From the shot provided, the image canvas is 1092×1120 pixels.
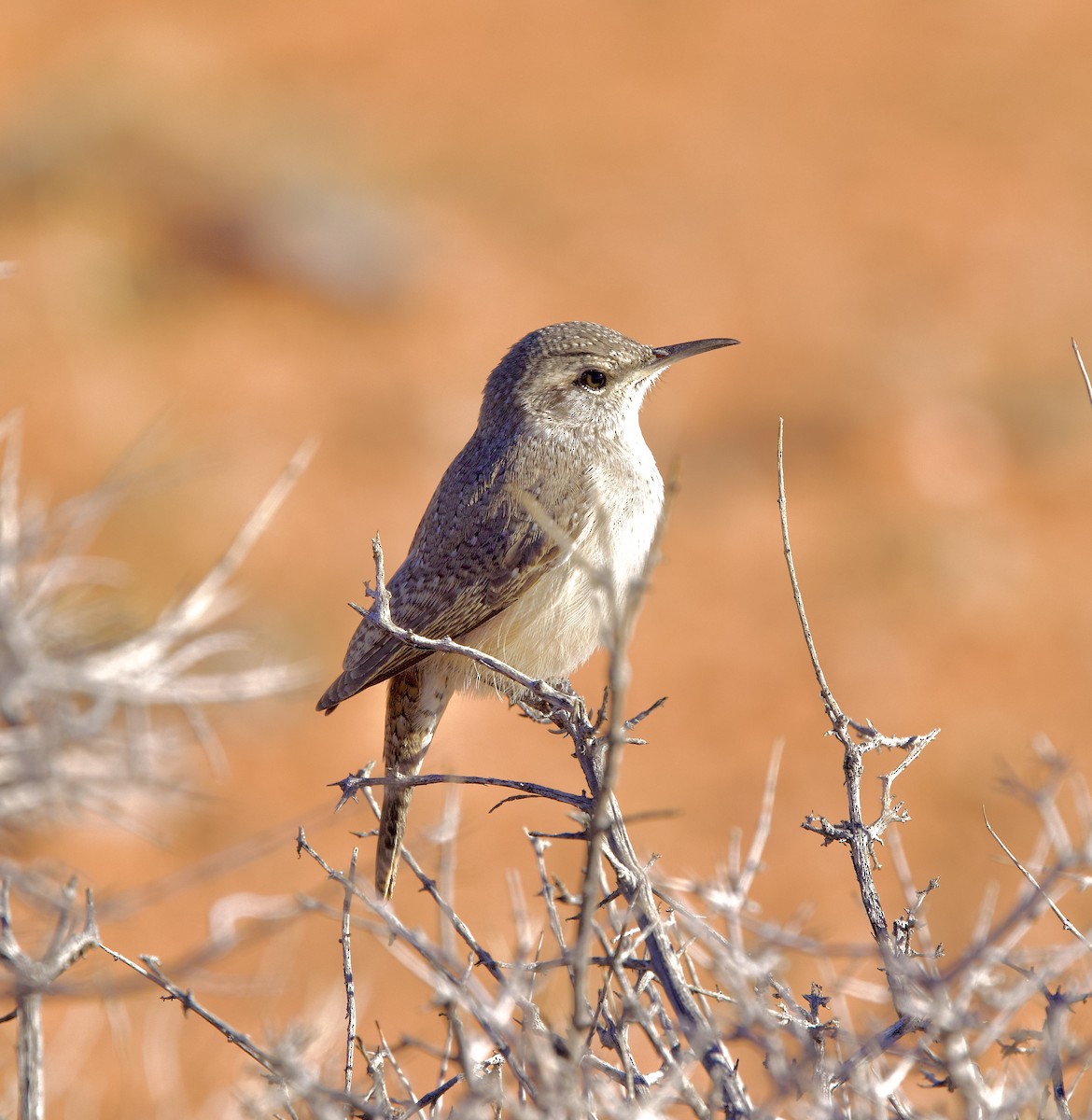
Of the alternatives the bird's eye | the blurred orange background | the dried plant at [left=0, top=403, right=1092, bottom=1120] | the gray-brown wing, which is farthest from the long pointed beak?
the blurred orange background

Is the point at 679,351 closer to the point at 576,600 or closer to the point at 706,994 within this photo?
the point at 576,600

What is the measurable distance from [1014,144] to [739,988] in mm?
27824

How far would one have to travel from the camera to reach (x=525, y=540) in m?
4.41

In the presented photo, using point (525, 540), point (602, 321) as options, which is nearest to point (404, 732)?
point (525, 540)

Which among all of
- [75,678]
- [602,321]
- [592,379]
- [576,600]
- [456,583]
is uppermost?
A: [602,321]

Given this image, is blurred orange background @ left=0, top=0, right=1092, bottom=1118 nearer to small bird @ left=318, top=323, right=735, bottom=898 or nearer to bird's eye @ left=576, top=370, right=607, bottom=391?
small bird @ left=318, top=323, right=735, bottom=898

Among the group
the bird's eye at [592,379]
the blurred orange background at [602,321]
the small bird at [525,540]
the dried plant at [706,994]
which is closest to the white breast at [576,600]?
the small bird at [525,540]

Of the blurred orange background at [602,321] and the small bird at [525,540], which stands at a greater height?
the blurred orange background at [602,321]

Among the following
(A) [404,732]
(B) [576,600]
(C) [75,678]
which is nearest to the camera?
(B) [576,600]

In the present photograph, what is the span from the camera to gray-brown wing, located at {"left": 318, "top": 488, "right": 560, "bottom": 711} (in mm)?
4336

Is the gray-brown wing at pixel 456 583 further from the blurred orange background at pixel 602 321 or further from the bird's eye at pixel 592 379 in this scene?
the blurred orange background at pixel 602 321

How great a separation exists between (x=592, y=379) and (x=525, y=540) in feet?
2.62

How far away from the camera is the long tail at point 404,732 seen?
14.5 feet

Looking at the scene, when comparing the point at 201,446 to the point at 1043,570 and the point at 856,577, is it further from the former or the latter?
the point at 1043,570
